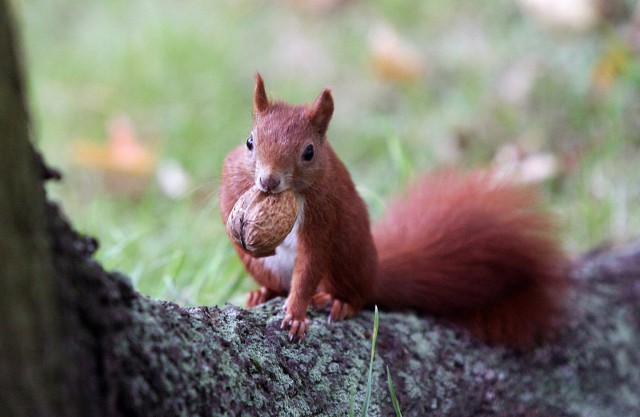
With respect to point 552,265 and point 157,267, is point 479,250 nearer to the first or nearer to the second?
point 552,265

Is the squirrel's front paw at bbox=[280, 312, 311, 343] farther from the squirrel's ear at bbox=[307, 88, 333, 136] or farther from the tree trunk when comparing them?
the squirrel's ear at bbox=[307, 88, 333, 136]

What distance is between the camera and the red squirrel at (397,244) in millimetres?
1301

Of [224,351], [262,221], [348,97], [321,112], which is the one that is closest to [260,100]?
[321,112]

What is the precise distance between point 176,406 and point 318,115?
2.05 ft

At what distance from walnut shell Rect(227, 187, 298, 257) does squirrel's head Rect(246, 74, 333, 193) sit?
0.07ft

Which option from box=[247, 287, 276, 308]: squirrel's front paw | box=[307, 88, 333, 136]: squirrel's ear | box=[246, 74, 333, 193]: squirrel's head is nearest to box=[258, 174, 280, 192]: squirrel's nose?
box=[246, 74, 333, 193]: squirrel's head

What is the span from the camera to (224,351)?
100cm

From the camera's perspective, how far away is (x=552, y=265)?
1687 millimetres

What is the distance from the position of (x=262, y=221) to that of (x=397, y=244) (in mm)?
523

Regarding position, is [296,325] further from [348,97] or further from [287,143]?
[348,97]

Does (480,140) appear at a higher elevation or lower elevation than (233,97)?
lower

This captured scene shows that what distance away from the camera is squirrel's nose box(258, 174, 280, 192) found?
4.03 ft

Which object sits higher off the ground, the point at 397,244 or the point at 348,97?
the point at 348,97

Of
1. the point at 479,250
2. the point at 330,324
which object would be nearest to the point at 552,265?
the point at 479,250
